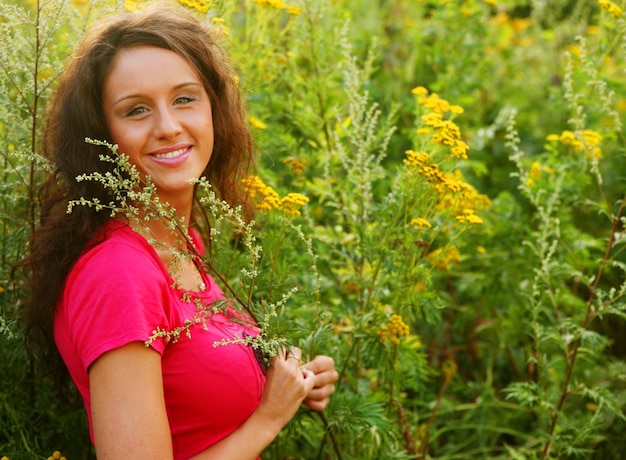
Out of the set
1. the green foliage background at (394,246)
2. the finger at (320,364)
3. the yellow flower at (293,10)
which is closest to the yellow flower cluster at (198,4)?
the green foliage background at (394,246)

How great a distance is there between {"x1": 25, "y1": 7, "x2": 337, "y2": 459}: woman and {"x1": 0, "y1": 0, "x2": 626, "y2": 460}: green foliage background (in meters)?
0.15

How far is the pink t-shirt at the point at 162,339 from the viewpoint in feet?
4.94

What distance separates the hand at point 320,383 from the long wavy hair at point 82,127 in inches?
27.6

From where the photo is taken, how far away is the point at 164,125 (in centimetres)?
171

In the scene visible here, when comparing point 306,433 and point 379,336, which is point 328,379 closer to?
point 379,336

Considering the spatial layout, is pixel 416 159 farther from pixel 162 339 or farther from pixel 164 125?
pixel 162 339

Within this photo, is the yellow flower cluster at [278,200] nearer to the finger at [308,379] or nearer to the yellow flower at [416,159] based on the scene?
the yellow flower at [416,159]

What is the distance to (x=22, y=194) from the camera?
2215mm

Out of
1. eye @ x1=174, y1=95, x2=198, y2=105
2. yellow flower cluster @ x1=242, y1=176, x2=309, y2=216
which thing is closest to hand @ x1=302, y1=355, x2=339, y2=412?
yellow flower cluster @ x1=242, y1=176, x2=309, y2=216

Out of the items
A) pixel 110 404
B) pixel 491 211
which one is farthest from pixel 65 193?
pixel 491 211

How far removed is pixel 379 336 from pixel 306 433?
16.6 inches

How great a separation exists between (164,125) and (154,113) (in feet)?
0.15

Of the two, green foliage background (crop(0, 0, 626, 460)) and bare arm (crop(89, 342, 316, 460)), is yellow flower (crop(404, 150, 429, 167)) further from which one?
bare arm (crop(89, 342, 316, 460))

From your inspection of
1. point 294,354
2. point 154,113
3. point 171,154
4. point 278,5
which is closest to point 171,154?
point 171,154
